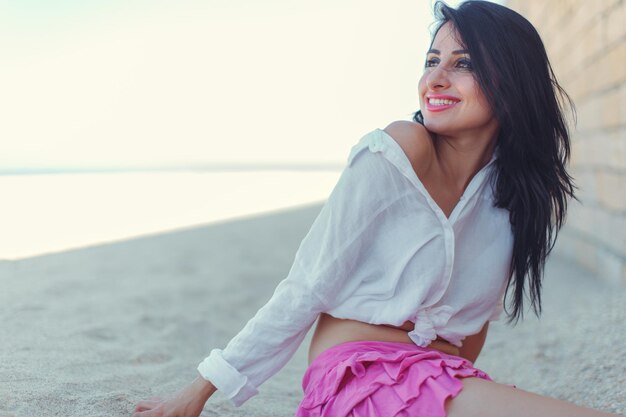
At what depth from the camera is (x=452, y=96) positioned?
1.80 metres

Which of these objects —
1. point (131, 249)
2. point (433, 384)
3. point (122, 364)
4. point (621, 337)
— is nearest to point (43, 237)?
point (131, 249)

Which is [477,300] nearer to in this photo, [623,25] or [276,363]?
[276,363]

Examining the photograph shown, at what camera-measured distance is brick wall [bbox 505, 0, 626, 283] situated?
3.69 meters

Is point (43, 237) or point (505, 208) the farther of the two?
point (43, 237)

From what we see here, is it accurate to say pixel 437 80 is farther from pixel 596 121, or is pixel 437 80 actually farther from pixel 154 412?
pixel 596 121

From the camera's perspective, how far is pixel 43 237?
492 cm

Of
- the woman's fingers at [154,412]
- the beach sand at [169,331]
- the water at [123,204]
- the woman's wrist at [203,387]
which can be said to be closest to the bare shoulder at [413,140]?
the woman's wrist at [203,387]

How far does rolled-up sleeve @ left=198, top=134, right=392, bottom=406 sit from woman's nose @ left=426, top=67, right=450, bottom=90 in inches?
10.3

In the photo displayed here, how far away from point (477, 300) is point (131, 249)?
13.5 ft

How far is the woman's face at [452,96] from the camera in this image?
1801 millimetres

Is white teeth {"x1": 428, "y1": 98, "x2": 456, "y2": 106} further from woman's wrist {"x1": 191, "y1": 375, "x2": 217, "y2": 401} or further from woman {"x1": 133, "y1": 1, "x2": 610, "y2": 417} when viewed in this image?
woman's wrist {"x1": 191, "y1": 375, "x2": 217, "y2": 401}

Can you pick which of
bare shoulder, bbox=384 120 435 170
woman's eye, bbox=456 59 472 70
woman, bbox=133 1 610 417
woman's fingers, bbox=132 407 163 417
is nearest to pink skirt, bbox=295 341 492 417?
woman, bbox=133 1 610 417

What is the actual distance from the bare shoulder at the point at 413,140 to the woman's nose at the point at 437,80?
0.41 feet

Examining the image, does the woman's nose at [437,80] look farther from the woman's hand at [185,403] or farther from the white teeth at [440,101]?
the woman's hand at [185,403]
